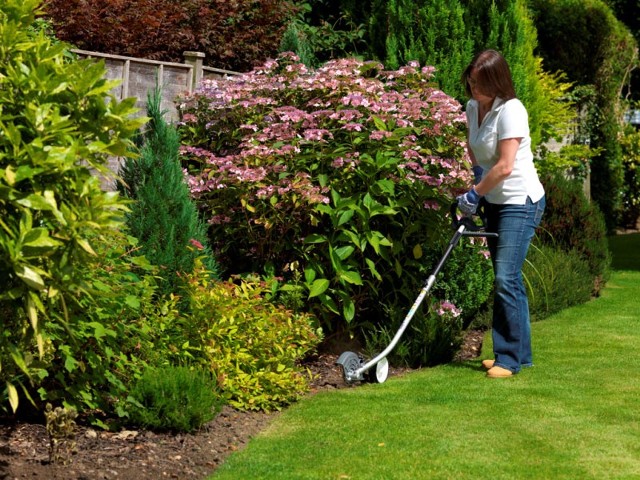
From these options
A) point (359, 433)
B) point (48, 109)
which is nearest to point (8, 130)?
point (48, 109)

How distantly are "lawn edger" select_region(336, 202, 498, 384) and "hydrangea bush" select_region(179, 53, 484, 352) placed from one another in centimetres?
51

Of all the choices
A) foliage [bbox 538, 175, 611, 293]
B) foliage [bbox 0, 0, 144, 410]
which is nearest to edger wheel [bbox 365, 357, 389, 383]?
foliage [bbox 0, 0, 144, 410]

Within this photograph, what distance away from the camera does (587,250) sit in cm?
997

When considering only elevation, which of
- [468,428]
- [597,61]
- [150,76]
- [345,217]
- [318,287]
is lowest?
[468,428]

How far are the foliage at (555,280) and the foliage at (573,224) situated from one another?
22 cm

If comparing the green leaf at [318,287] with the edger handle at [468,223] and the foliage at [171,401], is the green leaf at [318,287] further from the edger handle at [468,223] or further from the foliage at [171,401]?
the foliage at [171,401]

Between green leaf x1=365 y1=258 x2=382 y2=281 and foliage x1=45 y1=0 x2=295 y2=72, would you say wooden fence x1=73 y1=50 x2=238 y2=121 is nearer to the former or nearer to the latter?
foliage x1=45 y1=0 x2=295 y2=72

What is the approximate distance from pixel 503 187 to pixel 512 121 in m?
0.42

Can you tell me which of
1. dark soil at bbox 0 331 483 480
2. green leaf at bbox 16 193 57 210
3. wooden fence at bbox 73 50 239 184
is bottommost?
dark soil at bbox 0 331 483 480

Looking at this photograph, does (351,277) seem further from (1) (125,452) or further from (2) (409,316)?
(1) (125,452)

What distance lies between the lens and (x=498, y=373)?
20.4 ft

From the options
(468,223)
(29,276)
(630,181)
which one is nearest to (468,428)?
(468,223)

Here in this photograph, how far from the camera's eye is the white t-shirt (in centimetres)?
596

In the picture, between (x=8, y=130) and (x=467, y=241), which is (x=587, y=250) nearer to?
(x=467, y=241)
